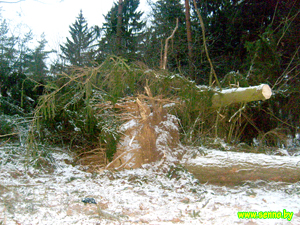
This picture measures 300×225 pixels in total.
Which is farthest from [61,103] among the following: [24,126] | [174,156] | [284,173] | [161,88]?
[284,173]

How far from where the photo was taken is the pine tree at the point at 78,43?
12875 millimetres

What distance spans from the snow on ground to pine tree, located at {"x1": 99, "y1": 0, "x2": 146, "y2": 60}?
7.41m

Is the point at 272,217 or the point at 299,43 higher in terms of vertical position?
the point at 299,43

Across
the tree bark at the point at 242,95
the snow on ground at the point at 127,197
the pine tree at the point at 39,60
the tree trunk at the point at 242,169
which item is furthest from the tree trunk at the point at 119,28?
the tree trunk at the point at 242,169

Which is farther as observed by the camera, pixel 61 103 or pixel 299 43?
pixel 299 43

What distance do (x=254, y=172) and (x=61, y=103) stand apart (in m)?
4.15

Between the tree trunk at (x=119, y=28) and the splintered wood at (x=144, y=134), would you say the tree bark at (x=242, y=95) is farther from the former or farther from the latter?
the tree trunk at (x=119, y=28)

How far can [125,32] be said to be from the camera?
1220 centimetres

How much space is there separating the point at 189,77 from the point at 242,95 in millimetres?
1133

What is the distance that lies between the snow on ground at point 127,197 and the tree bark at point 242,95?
4.74ft

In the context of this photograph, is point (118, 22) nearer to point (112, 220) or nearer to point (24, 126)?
point (24, 126)

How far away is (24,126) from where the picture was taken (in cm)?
542

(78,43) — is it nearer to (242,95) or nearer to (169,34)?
(169,34)

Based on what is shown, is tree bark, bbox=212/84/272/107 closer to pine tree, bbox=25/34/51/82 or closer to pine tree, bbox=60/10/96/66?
pine tree, bbox=60/10/96/66
